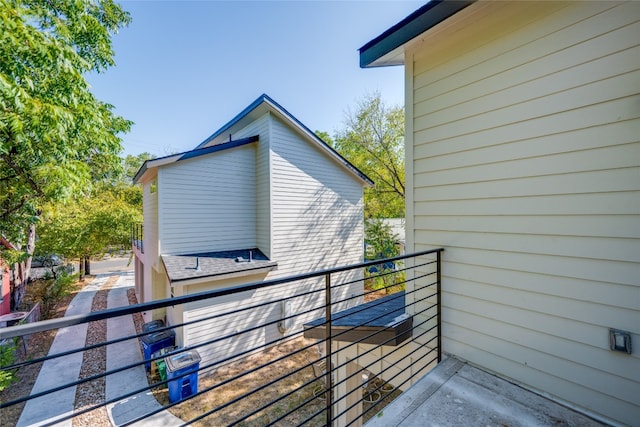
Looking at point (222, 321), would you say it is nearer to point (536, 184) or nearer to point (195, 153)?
point (195, 153)

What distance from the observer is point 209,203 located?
6.99m

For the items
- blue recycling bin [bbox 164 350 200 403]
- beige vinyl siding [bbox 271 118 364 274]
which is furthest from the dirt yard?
beige vinyl siding [bbox 271 118 364 274]

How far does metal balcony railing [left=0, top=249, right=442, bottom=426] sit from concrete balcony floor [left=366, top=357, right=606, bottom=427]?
8.1 inches

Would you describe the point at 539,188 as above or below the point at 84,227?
above

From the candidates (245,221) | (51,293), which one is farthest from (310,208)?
(51,293)

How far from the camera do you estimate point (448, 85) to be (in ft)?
9.12

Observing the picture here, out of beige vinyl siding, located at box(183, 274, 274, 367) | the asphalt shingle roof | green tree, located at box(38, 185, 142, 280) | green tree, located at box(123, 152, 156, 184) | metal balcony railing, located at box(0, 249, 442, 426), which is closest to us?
Answer: metal balcony railing, located at box(0, 249, 442, 426)

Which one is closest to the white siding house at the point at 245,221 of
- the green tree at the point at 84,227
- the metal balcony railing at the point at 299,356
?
the metal balcony railing at the point at 299,356

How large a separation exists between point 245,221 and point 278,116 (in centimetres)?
300

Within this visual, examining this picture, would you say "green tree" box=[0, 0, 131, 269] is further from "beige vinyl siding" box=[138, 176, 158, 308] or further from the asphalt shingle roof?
the asphalt shingle roof

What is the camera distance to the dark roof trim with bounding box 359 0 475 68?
2129 millimetres

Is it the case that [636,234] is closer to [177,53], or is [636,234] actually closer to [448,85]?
[448,85]

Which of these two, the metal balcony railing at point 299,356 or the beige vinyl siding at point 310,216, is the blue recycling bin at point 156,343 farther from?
the beige vinyl siding at point 310,216

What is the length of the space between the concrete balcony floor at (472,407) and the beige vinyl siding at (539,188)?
15 centimetres
